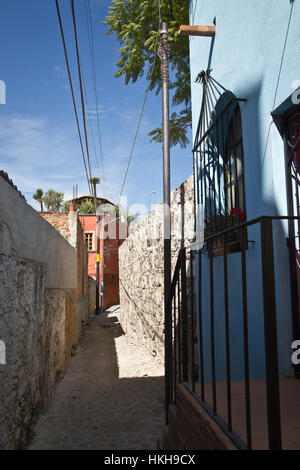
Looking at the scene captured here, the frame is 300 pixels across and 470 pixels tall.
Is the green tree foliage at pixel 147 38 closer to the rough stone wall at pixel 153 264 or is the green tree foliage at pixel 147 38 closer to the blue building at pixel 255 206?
the rough stone wall at pixel 153 264

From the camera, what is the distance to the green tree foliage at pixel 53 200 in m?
38.9

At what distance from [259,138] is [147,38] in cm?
746

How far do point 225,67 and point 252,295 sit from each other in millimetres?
2505

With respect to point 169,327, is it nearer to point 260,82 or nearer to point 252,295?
point 252,295

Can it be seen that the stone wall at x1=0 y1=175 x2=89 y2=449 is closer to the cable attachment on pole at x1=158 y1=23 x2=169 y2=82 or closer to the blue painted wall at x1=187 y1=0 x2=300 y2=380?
the blue painted wall at x1=187 y1=0 x2=300 y2=380

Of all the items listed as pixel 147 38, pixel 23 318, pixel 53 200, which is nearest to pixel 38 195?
pixel 53 200

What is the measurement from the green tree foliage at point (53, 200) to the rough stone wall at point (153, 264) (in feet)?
103

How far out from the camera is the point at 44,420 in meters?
3.89

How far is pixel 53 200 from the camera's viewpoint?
129 feet

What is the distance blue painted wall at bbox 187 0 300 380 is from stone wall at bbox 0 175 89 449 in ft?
6.25

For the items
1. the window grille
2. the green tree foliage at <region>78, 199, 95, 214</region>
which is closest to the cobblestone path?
the window grille

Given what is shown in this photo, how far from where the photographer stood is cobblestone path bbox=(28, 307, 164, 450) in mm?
3521

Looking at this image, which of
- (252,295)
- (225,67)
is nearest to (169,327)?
(252,295)

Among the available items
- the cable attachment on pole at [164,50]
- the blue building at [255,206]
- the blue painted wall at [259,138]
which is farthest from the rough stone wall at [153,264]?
the cable attachment on pole at [164,50]
